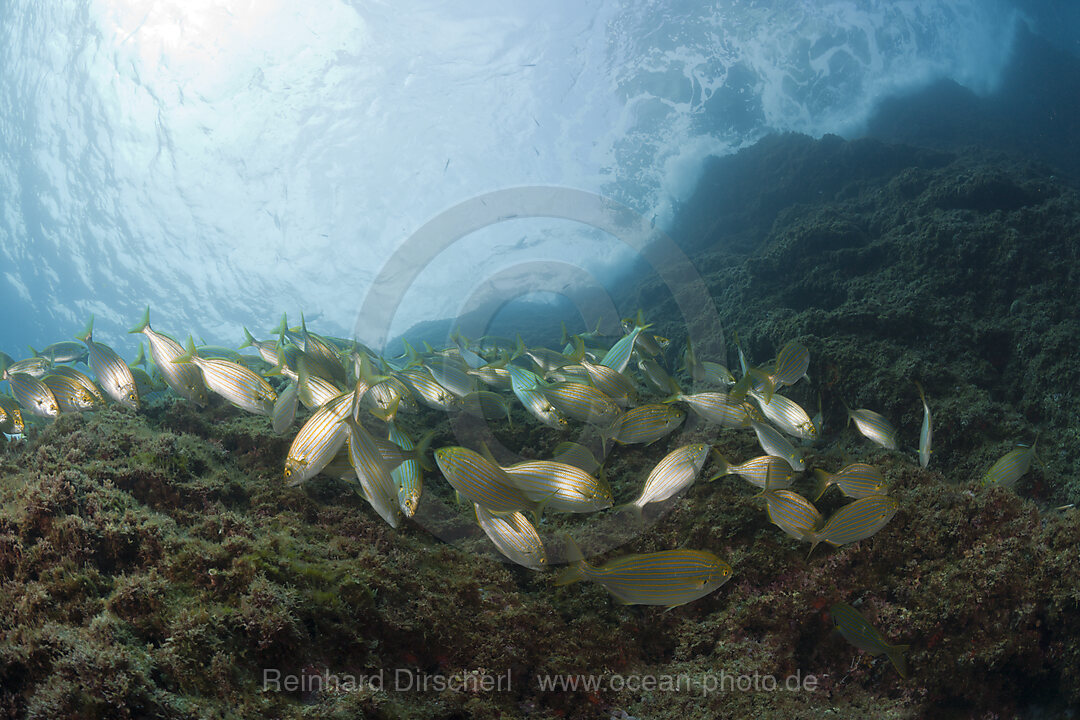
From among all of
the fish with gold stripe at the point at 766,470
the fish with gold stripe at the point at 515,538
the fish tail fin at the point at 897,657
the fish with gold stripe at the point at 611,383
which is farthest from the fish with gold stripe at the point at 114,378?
the fish tail fin at the point at 897,657

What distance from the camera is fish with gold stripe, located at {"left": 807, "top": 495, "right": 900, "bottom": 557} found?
2797 mm

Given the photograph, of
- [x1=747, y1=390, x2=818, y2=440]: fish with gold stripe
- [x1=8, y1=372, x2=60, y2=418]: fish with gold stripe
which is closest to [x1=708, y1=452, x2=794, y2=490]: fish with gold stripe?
[x1=747, y1=390, x2=818, y2=440]: fish with gold stripe

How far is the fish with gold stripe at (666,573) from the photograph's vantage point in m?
2.37

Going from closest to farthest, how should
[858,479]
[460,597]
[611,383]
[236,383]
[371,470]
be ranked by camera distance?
[371,470] → [460,597] → [858,479] → [236,383] → [611,383]

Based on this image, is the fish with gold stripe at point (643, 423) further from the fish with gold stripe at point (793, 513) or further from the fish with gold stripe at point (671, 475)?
the fish with gold stripe at point (793, 513)

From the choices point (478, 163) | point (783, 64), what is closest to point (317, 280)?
point (478, 163)

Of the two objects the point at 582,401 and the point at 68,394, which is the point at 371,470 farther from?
the point at 68,394

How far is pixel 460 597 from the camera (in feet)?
8.89

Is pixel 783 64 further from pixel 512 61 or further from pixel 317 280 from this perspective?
pixel 317 280

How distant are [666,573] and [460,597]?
1306mm

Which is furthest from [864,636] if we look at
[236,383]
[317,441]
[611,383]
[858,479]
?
A: [236,383]

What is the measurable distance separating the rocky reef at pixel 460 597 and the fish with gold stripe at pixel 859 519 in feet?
1.04

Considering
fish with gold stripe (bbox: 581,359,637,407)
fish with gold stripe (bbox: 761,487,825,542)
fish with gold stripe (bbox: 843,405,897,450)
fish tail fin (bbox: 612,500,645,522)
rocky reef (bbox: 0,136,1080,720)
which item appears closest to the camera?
rocky reef (bbox: 0,136,1080,720)

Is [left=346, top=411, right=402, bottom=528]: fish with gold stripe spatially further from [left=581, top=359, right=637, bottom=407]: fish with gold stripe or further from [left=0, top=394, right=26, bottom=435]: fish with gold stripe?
[left=0, top=394, right=26, bottom=435]: fish with gold stripe
